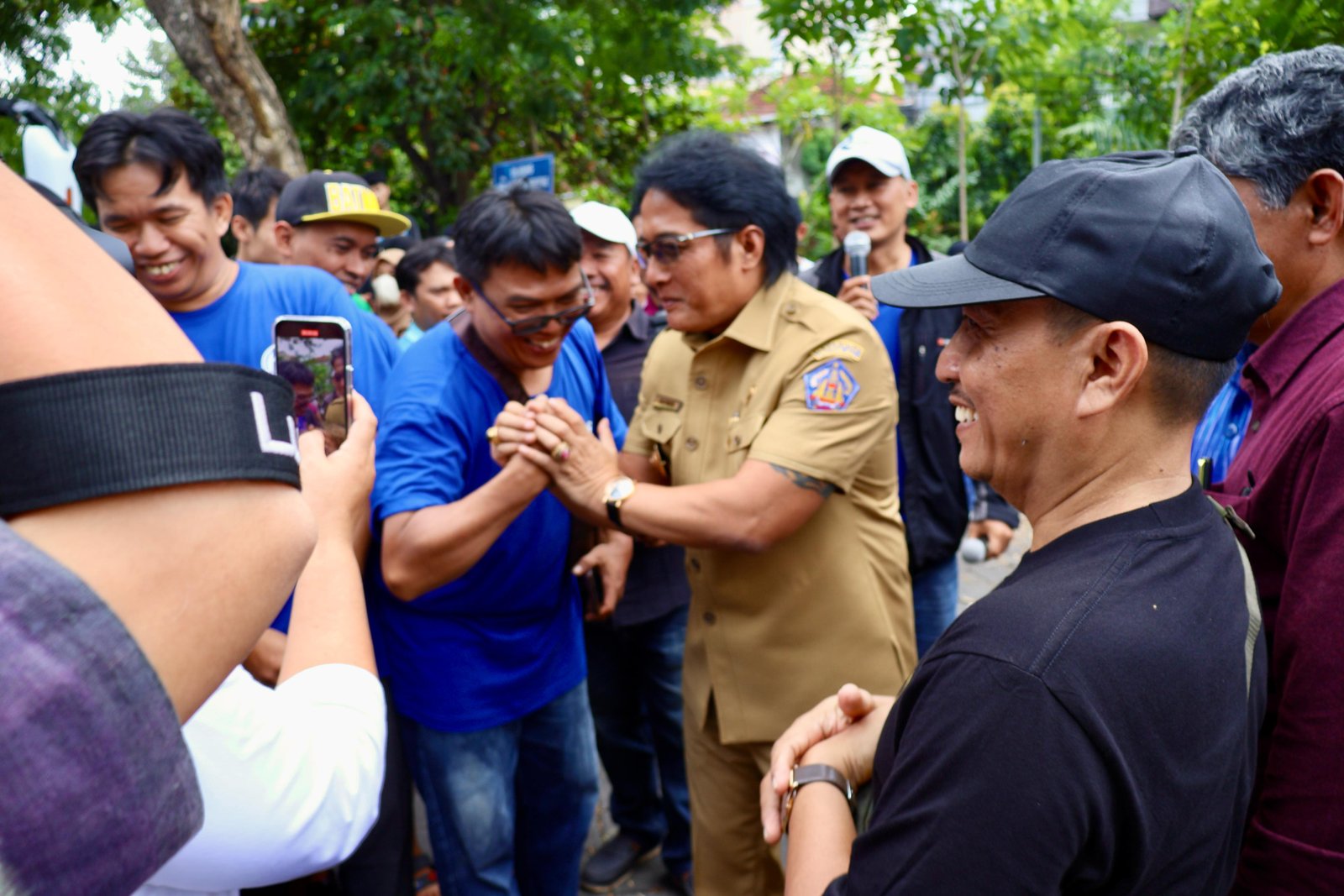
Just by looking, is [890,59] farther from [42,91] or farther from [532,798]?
[42,91]

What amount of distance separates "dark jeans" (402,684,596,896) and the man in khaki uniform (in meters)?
0.40

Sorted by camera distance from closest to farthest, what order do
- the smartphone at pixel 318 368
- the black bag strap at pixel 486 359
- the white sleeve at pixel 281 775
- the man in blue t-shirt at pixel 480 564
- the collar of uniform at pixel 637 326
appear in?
the white sleeve at pixel 281 775
the smartphone at pixel 318 368
the man in blue t-shirt at pixel 480 564
the black bag strap at pixel 486 359
the collar of uniform at pixel 637 326

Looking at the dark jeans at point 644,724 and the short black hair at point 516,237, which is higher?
the short black hair at point 516,237

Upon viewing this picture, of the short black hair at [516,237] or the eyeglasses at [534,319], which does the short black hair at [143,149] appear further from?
the eyeglasses at [534,319]

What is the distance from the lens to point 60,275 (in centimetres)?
60

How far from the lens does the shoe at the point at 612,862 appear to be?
3633 mm

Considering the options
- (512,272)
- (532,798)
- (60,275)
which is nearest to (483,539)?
(512,272)

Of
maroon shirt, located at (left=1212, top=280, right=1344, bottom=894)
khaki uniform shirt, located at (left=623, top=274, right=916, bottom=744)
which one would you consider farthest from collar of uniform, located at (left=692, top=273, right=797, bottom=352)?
maroon shirt, located at (left=1212, top=280, right=1344, bottom=894)

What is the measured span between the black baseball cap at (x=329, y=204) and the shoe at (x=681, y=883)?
10.1ft

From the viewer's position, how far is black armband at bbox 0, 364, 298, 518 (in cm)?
56

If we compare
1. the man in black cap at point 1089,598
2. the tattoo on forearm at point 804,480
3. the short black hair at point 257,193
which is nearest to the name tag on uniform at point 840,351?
the tattoo on forearm at point 804,480

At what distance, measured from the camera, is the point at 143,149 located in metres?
2.91

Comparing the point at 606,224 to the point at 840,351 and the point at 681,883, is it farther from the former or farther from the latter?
the point at 681,883

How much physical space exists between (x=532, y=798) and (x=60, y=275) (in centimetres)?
269
